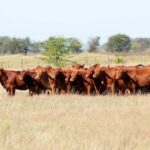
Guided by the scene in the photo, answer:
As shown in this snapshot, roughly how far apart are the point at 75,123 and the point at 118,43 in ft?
350

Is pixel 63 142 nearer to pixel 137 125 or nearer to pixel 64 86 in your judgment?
pixel 137 125

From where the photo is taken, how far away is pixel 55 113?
1420cm

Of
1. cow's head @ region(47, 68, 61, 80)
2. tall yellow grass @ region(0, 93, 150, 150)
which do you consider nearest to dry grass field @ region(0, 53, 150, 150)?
tall yellow grass @ region(0, 93, 150, 150)

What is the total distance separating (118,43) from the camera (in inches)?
4658

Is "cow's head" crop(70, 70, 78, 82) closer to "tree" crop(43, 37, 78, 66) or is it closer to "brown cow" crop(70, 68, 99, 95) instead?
"brown cow" crop(70, 68, 99, 95)

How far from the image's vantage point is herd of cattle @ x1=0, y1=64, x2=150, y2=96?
814 inches

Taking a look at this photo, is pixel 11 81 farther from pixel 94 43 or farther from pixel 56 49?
pixel 94 43

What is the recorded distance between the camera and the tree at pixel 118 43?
116 metres

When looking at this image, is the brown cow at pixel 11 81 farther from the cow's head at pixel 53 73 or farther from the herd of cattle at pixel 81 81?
the cow's head at pixel 53 73

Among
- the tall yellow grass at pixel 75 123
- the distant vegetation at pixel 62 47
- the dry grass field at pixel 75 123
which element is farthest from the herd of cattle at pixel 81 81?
the distant vegetation at pixel 62 47

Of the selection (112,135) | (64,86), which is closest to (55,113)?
(112,135)

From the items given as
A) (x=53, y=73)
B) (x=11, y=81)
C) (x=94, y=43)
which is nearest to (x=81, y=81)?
(x=53, y=73)

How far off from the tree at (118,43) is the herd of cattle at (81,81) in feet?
308

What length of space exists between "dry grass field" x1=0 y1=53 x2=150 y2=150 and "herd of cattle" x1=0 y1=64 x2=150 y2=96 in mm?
2256
